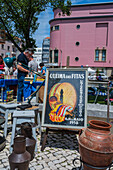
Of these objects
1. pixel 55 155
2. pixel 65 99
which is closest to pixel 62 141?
pixel 55 155

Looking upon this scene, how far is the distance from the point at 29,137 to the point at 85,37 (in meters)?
35.6

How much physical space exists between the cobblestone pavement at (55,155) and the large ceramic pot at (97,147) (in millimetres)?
725

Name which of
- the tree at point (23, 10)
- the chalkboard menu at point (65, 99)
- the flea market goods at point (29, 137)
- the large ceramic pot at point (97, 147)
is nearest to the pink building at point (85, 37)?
the tree at point (23, 10)

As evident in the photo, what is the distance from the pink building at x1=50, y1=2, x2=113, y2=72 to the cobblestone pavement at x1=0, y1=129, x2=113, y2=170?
108 ft

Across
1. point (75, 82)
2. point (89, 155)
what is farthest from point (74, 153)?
point (75, 82)

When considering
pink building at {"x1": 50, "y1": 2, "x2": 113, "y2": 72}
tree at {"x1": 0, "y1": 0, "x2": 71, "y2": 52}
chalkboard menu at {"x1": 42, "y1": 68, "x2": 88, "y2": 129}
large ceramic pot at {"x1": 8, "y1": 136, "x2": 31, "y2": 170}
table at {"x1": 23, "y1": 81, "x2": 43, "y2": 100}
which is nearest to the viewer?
large ceramic pot at {"x1": 8, "y1": 136, "x2": 31, "y2": 170}

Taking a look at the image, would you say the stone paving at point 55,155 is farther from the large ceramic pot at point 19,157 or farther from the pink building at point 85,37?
the pink building at point 85,37

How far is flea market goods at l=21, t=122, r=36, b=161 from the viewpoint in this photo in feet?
9.84

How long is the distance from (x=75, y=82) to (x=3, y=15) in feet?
38.2

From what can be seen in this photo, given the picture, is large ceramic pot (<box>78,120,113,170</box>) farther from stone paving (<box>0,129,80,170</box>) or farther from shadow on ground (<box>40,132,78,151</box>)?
shadow on ground (<box>40,132,78,151</box>)

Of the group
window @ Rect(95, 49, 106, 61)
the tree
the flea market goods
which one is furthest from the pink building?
the flea market goods

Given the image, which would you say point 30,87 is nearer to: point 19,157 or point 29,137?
point 29,137

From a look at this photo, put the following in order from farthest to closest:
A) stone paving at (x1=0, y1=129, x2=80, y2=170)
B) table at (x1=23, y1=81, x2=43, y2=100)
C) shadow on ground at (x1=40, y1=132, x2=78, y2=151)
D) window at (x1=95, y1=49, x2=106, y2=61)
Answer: window at (x1=95, y1=49, x2=106, y2=61) < table at (x1=23, y1=81, x2=43, y2=100) < shadow on ground at (x1=40, y1=132, x2=78, y2=151) < stone paving at (x1=0, y1=129, x2=80, y2=170)

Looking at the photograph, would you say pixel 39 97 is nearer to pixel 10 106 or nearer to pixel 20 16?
pixel 10 106
